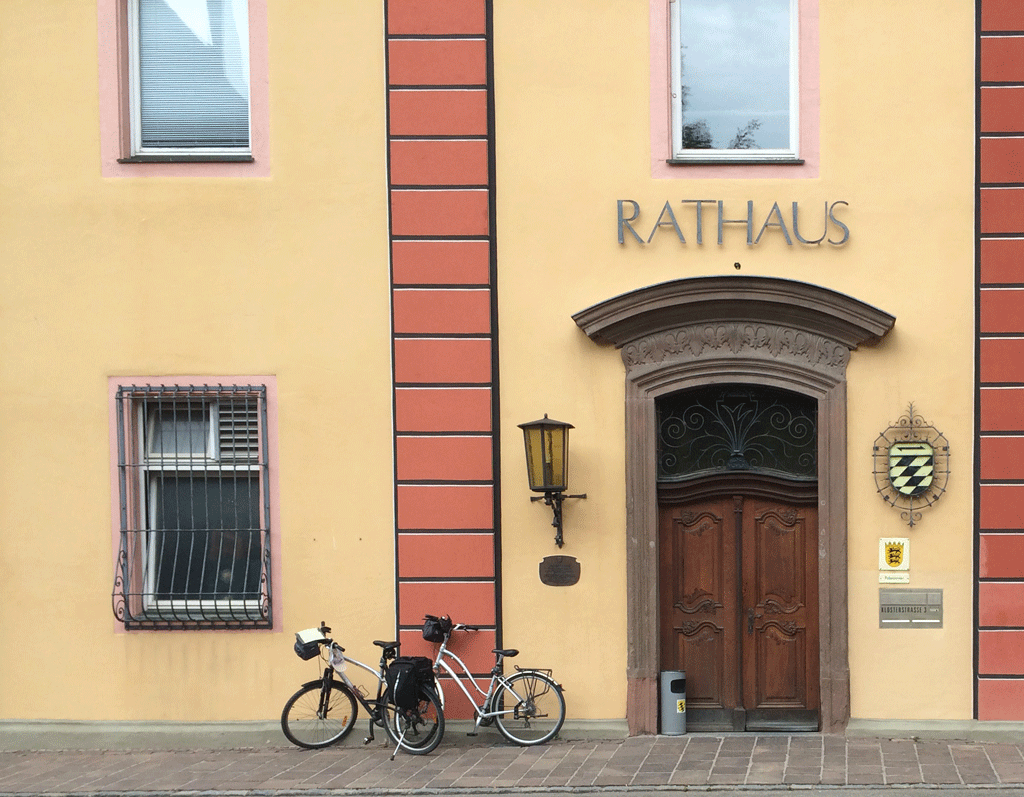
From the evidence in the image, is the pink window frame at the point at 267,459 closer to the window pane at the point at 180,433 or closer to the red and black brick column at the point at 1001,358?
the window pane at the point at 180,433

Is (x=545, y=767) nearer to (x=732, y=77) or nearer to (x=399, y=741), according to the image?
(x=399, y=741)

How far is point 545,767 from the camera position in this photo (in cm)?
789

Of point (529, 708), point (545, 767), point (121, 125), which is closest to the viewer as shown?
point (545, 767)

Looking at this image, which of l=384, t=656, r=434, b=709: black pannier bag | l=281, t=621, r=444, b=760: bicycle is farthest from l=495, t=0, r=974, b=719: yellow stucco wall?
l=281, t=621, r=444, b=760: bicycle

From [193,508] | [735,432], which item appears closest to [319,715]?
[193,508]

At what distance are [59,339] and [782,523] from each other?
5.85 meters

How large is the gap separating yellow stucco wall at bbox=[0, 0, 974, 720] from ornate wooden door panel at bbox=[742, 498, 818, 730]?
0.37 meters

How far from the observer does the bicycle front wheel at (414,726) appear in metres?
8.20

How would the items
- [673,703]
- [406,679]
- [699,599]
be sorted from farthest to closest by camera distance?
[699,599], [673,703], [406,679]

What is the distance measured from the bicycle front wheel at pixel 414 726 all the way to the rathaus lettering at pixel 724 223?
3.75m

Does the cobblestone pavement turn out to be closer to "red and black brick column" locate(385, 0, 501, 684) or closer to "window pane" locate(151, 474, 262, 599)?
"red and black brick column" locate(385, 0, 501, 684)

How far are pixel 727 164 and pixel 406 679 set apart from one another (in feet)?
14.9

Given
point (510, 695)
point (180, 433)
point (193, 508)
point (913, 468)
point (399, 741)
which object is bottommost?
point (399, 741)

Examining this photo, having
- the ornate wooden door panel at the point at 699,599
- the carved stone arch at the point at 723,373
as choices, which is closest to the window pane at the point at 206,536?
the carved stone arch at the point at 723,373
